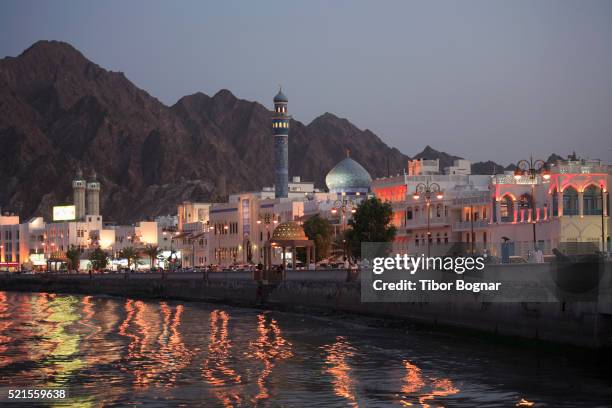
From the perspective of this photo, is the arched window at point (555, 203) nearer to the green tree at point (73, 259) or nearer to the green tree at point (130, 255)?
the green tree at point (130, 255)

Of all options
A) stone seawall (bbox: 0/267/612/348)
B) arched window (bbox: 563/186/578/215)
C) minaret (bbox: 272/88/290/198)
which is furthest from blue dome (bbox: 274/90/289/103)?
arched window (bbox: 563/186/578/215)

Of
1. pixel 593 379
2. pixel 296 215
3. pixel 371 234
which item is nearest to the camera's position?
pixel 593 379

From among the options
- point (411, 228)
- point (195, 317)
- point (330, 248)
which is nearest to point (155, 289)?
point (330, 248)

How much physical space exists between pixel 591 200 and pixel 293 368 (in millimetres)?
46886

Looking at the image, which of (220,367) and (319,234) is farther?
(319,234)

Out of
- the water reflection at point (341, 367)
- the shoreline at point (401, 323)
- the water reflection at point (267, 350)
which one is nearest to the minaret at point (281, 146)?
the shoreline at point (401, 323)

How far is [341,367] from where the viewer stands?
3922cm

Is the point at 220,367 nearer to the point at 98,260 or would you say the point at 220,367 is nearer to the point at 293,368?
the point at 293,368

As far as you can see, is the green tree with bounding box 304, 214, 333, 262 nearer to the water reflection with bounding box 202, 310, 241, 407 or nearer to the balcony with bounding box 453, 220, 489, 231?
the balcony with bounding box 453, 220, 489, 231

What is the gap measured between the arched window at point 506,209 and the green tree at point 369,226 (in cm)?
994

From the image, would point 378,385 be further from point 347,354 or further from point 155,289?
point 155,289

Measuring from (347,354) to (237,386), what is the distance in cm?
949

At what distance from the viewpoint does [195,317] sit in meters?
69.4

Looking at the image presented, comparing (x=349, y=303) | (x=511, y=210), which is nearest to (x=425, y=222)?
(x=511, y=210)
